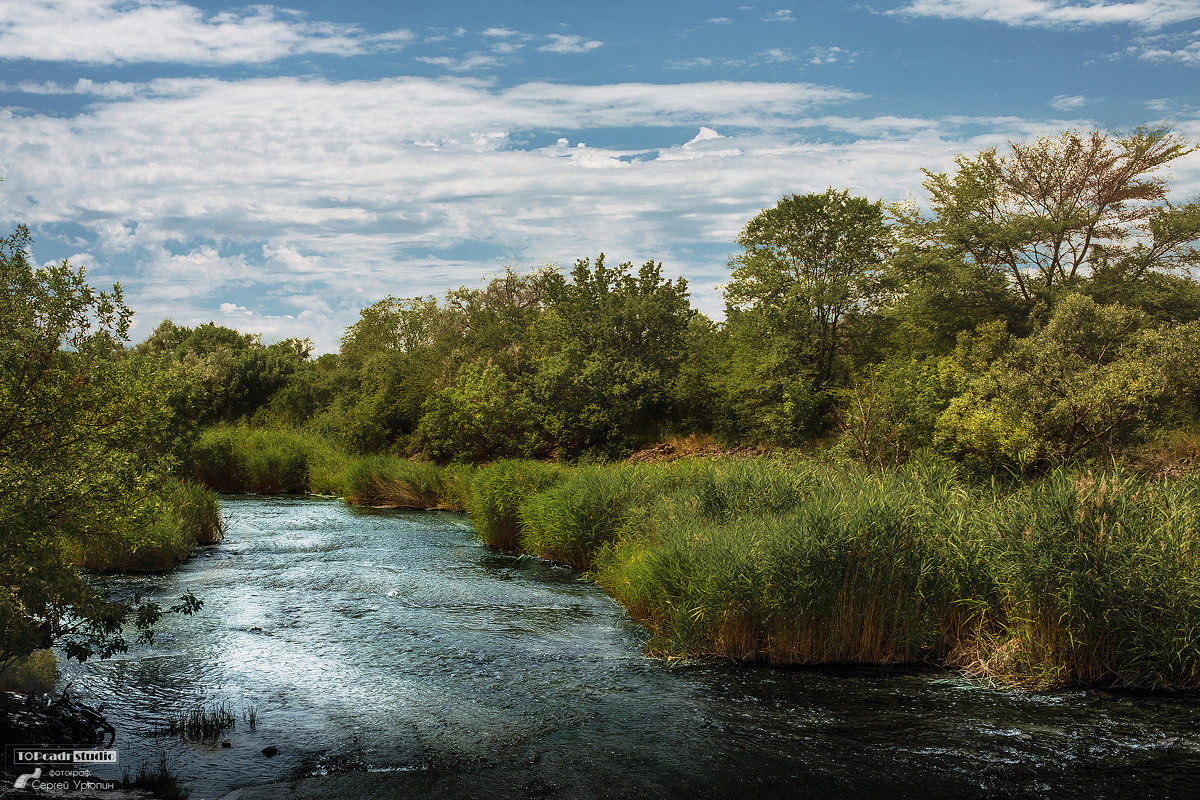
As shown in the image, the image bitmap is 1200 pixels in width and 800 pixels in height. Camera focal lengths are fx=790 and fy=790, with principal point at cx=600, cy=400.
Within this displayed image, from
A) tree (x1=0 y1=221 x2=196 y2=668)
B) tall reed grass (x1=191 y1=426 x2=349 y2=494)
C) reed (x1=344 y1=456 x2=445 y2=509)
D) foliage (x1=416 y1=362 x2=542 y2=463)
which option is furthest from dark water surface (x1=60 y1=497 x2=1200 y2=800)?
foliage (x1=416 y1=362 x2=542 y2=463)

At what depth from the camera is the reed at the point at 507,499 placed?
2264 cm

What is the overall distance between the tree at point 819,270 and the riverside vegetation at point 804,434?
0.49 feet

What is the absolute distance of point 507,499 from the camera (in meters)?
22.7

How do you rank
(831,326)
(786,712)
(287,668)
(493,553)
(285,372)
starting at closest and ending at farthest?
(786,712) → (287,668) → (493,553) → (831,326) → (285,372)

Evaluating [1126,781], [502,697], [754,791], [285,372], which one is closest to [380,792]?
[502,697]

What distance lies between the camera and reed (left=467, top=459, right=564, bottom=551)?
22.6 meters

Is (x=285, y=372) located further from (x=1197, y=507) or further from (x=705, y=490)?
(x=1197, y=507)

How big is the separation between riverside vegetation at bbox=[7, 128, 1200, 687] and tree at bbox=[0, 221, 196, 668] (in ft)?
0.13

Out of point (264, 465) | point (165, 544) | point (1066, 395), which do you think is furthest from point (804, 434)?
point (165, 544)

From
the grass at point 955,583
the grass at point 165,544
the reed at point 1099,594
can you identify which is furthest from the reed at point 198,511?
the reed at point 1099,594

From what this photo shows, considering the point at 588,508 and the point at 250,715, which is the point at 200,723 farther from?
the point at 588,508

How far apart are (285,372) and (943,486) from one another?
2312 inches

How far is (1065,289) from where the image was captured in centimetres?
3478

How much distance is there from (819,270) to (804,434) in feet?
27.0
